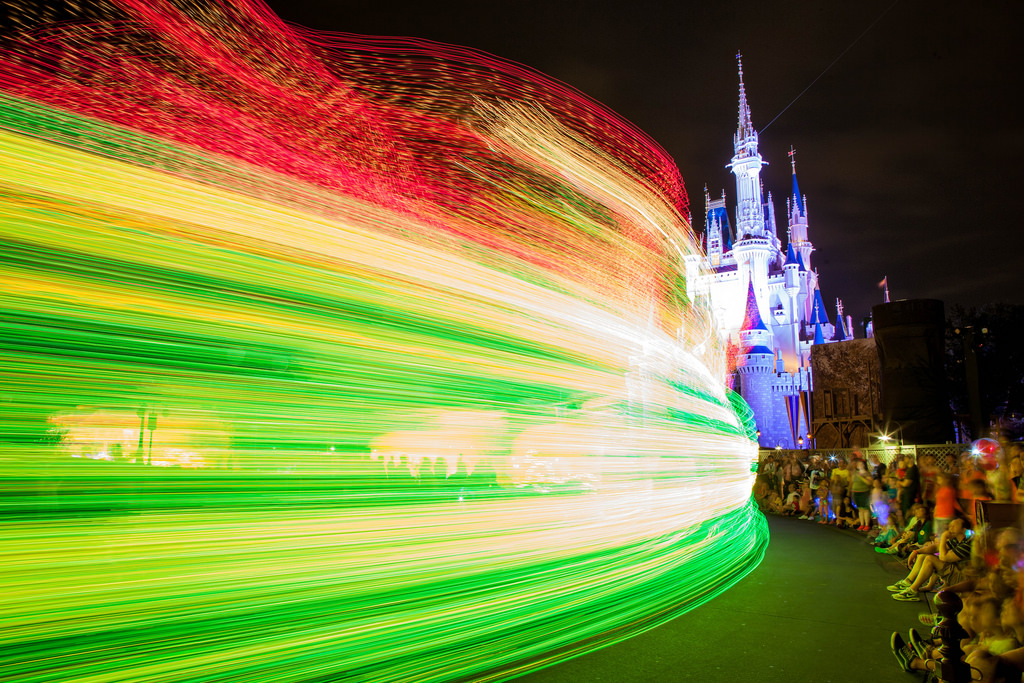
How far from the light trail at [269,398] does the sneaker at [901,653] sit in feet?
6.90

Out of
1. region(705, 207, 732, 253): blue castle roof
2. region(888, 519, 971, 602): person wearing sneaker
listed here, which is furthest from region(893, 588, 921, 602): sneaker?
region(705, 207, 732, 253): blue castle roof

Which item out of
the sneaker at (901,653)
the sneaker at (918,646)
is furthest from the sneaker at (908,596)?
the sneaker at (918,646)

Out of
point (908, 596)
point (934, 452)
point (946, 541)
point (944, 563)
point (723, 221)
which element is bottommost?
point (908, 596)

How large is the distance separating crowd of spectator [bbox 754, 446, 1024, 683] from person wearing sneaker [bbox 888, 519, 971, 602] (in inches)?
0.4

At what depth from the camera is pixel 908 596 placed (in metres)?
7.74

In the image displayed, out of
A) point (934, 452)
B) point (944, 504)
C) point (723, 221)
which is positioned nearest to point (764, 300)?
point (723, 221)

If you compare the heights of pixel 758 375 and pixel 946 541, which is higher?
pixel 758 375

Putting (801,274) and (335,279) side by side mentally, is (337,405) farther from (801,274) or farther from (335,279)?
(801,274)

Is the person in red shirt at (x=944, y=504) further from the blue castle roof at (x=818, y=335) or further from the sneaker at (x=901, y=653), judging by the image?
the blue castle roof at (x=818, y=335)

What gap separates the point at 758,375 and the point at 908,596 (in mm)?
63981

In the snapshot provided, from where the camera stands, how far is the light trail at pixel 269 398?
12.7 ft

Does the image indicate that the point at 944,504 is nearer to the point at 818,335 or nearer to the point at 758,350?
the point at 758,350

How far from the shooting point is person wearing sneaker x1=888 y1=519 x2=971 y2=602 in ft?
24.9

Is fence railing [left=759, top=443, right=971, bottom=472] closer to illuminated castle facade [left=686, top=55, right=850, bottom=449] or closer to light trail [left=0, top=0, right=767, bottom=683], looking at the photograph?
light trail [left=0, top=0, right=767, bottom=683]
